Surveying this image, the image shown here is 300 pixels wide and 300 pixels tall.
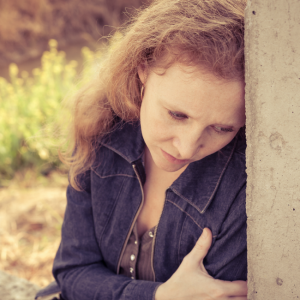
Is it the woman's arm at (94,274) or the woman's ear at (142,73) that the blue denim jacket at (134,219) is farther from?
the woman's ear at (142,73)

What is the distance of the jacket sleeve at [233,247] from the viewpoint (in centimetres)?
119

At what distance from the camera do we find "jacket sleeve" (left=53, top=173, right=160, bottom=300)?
4.54ft

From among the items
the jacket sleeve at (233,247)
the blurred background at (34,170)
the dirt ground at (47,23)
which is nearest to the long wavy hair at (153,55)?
the blurred background at (34,170)

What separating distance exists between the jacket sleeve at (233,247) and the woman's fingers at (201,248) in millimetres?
33

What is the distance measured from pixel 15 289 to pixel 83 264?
2.05 ft

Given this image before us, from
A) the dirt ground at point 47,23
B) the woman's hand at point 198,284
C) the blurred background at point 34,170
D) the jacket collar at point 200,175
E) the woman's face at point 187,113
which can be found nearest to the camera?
the woman's face at point 187,113

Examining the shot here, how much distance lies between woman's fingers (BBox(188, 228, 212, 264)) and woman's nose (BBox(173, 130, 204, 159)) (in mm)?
346

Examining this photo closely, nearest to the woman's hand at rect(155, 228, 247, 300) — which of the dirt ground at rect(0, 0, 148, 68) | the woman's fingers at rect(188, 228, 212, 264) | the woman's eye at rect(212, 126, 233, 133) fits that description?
the woman's fingers at rect(188, 228, 212, 264)

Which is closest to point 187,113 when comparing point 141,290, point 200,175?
point 200,175

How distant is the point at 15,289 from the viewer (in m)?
1.83

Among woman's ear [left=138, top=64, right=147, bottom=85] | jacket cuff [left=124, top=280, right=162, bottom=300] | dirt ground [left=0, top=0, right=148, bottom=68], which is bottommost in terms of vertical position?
jacket cuff [left=124, top=280, right=162, bottom=300]

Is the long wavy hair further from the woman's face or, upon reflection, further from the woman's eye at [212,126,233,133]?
the woman's eye at [212,126,233,133]

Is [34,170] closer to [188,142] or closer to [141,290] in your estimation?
[141,290]

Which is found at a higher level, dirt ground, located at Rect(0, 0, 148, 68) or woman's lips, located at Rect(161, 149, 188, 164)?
dirt ground, located at Rect(0, 0, 148, 68)
